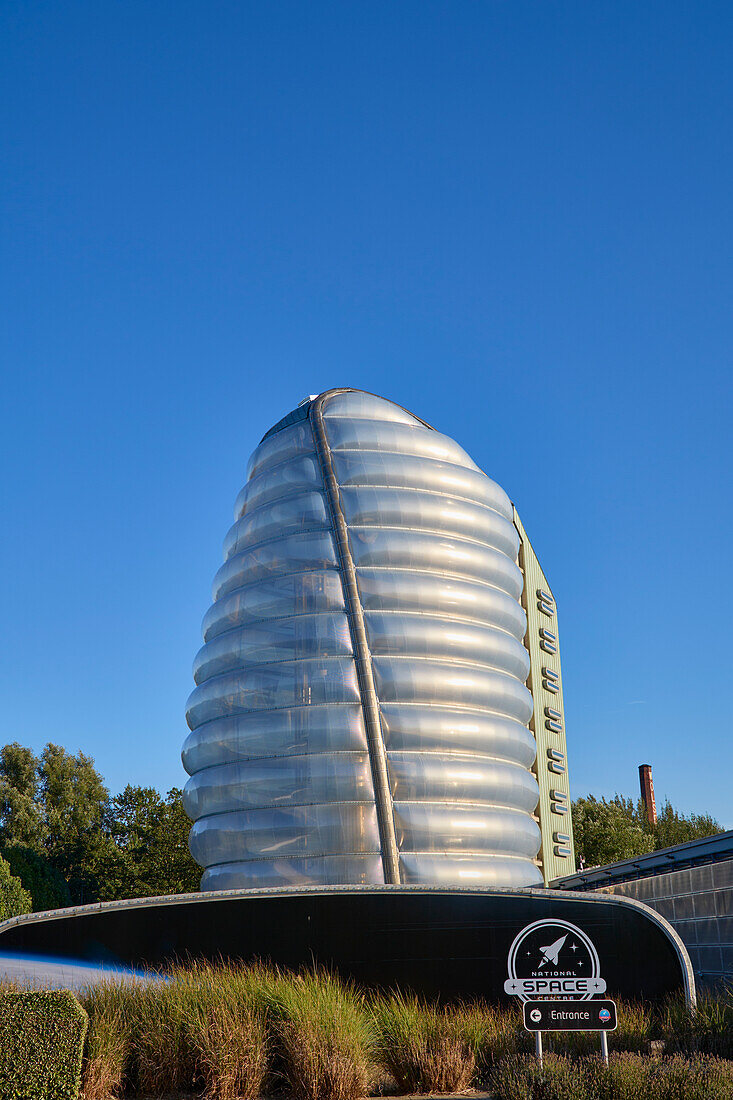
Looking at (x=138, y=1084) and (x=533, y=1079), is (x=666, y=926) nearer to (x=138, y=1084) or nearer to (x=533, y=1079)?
(x=533, y=1079)

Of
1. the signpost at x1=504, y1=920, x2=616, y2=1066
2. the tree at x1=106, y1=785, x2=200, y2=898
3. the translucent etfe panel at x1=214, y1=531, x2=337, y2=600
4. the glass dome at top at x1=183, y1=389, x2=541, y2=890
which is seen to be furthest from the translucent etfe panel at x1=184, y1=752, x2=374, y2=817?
the tree at x1=106, y1=785, x2=200, y2=898

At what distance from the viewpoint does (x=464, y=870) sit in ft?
76.6

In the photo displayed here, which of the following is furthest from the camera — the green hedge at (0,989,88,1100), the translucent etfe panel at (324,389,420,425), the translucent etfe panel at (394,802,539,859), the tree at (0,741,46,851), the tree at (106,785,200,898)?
the tree at (0,741,46,851)

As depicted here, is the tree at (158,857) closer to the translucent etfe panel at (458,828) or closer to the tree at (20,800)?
the tree at (20,800)

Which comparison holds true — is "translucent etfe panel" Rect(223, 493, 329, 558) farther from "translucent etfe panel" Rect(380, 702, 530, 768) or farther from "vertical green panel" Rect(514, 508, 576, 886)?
"vertical green panel" Rect(514, 508, 576, 886)

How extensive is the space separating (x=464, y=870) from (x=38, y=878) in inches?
1237

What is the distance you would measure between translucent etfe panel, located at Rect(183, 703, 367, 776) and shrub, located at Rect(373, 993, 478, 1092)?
11.0 metres

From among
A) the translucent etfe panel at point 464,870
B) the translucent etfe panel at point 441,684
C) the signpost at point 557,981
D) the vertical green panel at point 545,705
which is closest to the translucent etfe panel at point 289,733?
the translucent etfe panel at point 441,684

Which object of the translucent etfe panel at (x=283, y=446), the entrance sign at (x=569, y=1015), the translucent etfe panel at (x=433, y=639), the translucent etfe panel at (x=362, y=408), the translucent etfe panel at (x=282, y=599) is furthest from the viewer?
the translucent etfe panel at (x=362, y=408)

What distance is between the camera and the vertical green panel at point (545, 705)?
102 ft

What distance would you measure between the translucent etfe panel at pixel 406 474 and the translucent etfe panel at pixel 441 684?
5.54 meters

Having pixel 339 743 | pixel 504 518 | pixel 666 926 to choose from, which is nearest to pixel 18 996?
pixel 666 926

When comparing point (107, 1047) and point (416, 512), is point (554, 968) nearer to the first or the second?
point (107, 1047)

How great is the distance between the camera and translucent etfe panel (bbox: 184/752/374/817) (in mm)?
23125
